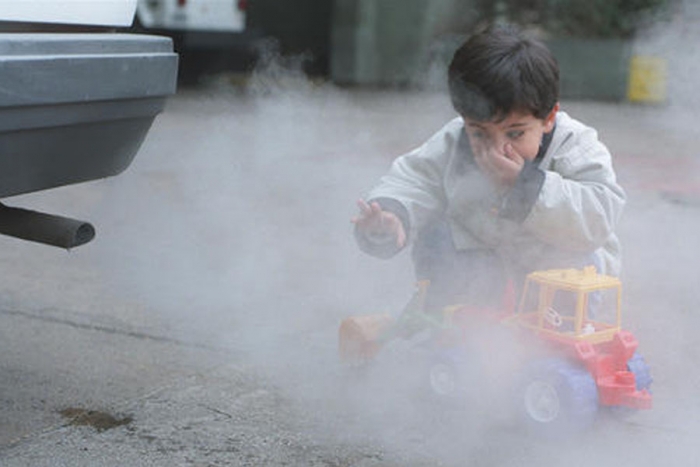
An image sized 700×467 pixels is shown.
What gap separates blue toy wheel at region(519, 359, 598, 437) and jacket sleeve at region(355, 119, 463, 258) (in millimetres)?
474

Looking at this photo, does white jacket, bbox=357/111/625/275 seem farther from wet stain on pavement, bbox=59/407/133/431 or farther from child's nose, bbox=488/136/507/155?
wet stain on pavement, bbox=59/407/133/431

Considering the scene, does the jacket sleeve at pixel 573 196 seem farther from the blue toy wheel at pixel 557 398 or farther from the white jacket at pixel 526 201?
the blue toy wheel at pixel 557 398

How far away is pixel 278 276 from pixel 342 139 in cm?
339

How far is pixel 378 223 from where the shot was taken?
8.14 ft

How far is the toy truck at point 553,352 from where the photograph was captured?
2299 mm

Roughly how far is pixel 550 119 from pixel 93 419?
46.6 inches

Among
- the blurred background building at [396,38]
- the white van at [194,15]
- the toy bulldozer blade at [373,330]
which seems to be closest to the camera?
the toy bulldozer blade at [373,330]

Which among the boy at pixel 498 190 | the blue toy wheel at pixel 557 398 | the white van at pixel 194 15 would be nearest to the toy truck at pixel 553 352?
the blue toy wheel at pixel 557 398

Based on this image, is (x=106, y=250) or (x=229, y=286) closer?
(x=229, y=286)

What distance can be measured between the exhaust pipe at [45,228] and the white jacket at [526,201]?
0.63 metres

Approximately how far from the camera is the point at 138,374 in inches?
108

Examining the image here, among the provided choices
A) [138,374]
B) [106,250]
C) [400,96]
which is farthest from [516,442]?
[400,96]

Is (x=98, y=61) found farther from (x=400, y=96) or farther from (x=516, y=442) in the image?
(x=400, y=96)

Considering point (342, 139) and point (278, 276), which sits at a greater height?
point (278, 276)
